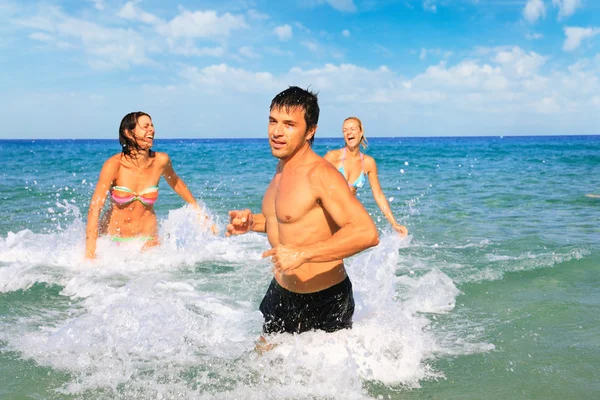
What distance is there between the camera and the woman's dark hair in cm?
602

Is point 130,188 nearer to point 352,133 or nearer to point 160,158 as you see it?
point 160,158

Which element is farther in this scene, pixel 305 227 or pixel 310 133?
pixel 310 133

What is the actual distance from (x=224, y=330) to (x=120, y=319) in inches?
33.6

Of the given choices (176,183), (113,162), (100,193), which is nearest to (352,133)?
(176,183)

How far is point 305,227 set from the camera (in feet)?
10.5

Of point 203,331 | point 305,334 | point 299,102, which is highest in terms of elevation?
point 299,102

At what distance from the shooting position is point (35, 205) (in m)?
12.8

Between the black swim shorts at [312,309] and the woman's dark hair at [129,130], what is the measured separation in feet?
10.8

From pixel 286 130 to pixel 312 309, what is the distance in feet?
3.70

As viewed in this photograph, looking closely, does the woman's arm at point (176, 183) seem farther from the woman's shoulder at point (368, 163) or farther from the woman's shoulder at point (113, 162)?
the woman's shoulder at point (368, 163)

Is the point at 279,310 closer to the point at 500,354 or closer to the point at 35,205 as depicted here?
the point at 500,354

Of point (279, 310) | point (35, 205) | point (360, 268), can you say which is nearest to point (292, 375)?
point (279, 310)

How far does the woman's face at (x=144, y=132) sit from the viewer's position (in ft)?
19.8

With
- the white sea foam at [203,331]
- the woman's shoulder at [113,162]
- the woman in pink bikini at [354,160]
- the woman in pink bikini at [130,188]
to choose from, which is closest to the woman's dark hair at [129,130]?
the woman in pink bikini at [130,188]
